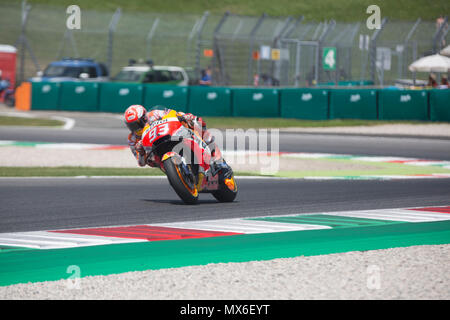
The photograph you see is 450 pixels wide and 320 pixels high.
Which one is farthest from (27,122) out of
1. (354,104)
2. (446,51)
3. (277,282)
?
(277,282)

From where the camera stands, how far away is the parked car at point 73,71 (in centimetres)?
2848

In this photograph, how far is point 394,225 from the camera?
7129 mm

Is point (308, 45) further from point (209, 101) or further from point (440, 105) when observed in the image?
point (440, 105)

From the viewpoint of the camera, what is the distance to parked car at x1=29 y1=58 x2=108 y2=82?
28481 millimetres

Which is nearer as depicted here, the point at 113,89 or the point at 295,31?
the point at 113,89

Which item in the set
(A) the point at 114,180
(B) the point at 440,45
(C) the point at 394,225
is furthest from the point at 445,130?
(C) the point at 394,225

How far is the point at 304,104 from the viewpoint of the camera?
2445cm

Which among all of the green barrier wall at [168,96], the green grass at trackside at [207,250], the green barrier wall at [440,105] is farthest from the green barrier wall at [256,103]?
the green grass at trackside at [207,250]

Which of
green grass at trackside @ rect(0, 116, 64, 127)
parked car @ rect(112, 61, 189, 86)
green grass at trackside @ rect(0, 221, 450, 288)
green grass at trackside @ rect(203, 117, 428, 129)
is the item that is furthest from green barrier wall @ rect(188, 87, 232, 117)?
green grass at trackside @ rect(0, 221, 450, 288)

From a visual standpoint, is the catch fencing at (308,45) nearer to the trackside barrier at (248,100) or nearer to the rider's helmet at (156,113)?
the trackside barrier at (248,100)

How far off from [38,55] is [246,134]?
4263 centimetres

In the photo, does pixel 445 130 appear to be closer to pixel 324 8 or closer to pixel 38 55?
pixel 324 8

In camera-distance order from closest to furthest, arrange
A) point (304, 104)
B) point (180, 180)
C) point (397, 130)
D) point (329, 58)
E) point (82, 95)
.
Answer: point (180, 180) < point (397, 130) < point (304, 104) < point (82, 95) < point (329, 58)

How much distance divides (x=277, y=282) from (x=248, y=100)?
767 inches
